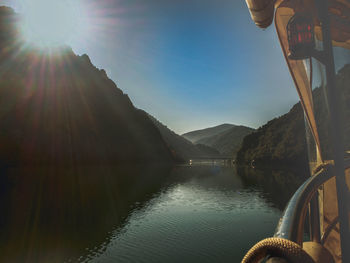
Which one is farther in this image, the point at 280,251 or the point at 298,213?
the point at 298,213

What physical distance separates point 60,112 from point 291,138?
105584 mm

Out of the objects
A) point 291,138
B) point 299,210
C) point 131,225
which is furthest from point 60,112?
point 299,210

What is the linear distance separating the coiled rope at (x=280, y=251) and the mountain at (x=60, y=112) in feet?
379

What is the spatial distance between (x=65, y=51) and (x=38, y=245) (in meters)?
135

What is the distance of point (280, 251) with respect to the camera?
1272mm

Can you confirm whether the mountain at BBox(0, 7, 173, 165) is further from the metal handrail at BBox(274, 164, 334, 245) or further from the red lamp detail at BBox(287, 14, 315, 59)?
the metal handrail at BBox(274, 164, 334, 245)

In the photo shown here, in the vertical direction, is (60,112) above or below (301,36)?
above

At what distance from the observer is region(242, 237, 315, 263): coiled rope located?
1.23 m

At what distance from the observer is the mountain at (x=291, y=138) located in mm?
3189

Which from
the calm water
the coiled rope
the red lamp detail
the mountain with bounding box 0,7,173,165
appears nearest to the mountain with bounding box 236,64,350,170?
the red lamp detail

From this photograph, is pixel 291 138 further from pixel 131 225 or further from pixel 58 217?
pixel 58 217

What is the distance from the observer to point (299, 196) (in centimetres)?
200

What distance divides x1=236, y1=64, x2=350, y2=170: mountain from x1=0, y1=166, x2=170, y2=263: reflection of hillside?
81.5 ft

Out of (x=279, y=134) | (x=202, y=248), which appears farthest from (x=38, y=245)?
(x=279, y=134)
